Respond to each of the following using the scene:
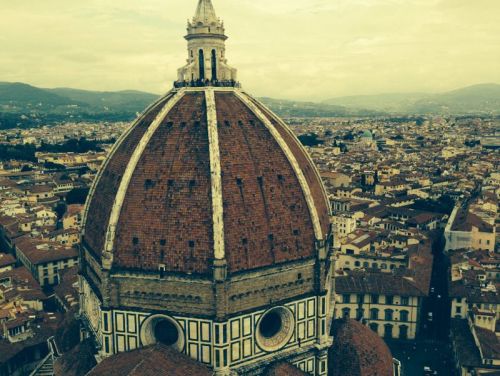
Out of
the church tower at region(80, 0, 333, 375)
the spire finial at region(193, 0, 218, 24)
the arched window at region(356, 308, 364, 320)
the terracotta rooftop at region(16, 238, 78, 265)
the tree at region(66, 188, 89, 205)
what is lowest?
the arched window at region(356, 308, 364, 320)

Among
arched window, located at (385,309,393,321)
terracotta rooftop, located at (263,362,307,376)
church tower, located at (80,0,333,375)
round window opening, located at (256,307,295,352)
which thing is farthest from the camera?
arched window, located at (385,309,393,321)

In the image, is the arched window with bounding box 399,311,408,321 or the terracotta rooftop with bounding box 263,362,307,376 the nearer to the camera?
the terracotta rooftop with bounding box 263,362,307,376

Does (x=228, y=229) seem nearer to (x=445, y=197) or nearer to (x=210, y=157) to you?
(x=210, y=157)

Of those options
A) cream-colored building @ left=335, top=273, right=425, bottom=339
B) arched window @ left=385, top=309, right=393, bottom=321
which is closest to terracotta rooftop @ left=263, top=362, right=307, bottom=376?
cream-colored building @ left=335, top=273, right=425, bottom=339

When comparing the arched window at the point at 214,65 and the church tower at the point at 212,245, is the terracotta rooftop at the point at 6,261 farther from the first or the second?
the arched window at the point at 214,65

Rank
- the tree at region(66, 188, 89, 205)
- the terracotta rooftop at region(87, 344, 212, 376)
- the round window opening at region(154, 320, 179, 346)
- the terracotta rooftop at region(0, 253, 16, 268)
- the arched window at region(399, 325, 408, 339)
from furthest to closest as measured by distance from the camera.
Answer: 1. the tree at region(66, 188, 89, 205)
2. the terracotta rooftop at region(0, 253, 16, 268)
3. the arched window at region(399, 325, 408, 339)
4. the round window opening at region(154, 320, 179, 346)
5. the terracotta rooftop at region(87, 344, 212, 376)

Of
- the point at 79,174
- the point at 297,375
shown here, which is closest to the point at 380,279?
the point at 297,375

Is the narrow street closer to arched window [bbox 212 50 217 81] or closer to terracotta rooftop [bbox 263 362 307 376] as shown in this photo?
terracotta rooftop [bbox 263 362 307 376]
